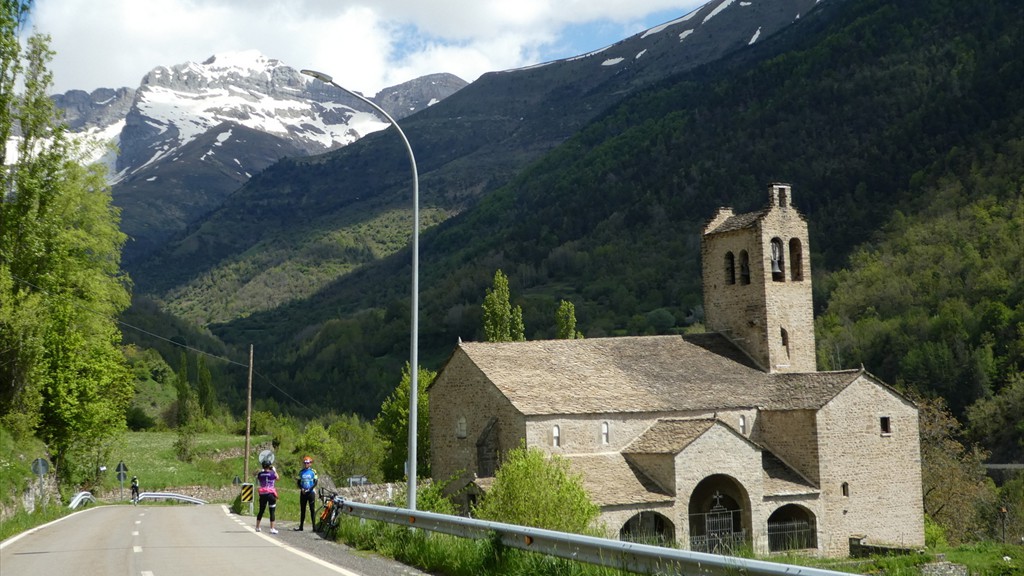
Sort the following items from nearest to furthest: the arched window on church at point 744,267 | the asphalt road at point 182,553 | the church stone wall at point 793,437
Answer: the asphalt road at point 182,553
the church stone wall at point 793,437
the arched window on church at point 744,267

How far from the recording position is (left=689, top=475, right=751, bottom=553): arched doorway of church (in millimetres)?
37219

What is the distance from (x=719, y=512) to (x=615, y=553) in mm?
27343

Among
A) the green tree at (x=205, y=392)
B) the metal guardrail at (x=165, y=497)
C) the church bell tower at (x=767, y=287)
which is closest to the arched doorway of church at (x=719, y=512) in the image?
the church bell tower at (x=767, y=287)

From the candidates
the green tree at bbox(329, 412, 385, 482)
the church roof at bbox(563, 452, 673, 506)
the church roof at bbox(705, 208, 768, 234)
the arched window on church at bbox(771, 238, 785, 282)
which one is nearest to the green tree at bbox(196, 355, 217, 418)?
the green tree at bbox(329, 412, 385, 482)

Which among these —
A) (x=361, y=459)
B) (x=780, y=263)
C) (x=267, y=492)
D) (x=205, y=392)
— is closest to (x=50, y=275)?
(x=267, y=492)

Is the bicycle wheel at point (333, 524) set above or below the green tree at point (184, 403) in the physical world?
below

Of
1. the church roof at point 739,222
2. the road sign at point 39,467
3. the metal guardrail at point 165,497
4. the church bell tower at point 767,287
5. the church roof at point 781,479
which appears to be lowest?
the metal guardrail at point 165,497

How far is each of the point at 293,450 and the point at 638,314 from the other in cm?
5329

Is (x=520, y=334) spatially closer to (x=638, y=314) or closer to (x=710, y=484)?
(x=710, y=484)

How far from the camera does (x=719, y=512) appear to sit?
37656 millimetres

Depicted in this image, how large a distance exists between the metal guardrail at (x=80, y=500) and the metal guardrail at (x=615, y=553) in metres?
31.5

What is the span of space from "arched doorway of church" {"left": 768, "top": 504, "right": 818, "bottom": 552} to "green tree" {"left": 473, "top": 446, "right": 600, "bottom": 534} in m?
12.8

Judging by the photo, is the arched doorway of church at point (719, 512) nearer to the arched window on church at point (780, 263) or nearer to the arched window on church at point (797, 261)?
the arched window on church at point (780, 263)

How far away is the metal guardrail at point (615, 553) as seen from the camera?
32.1 ft
